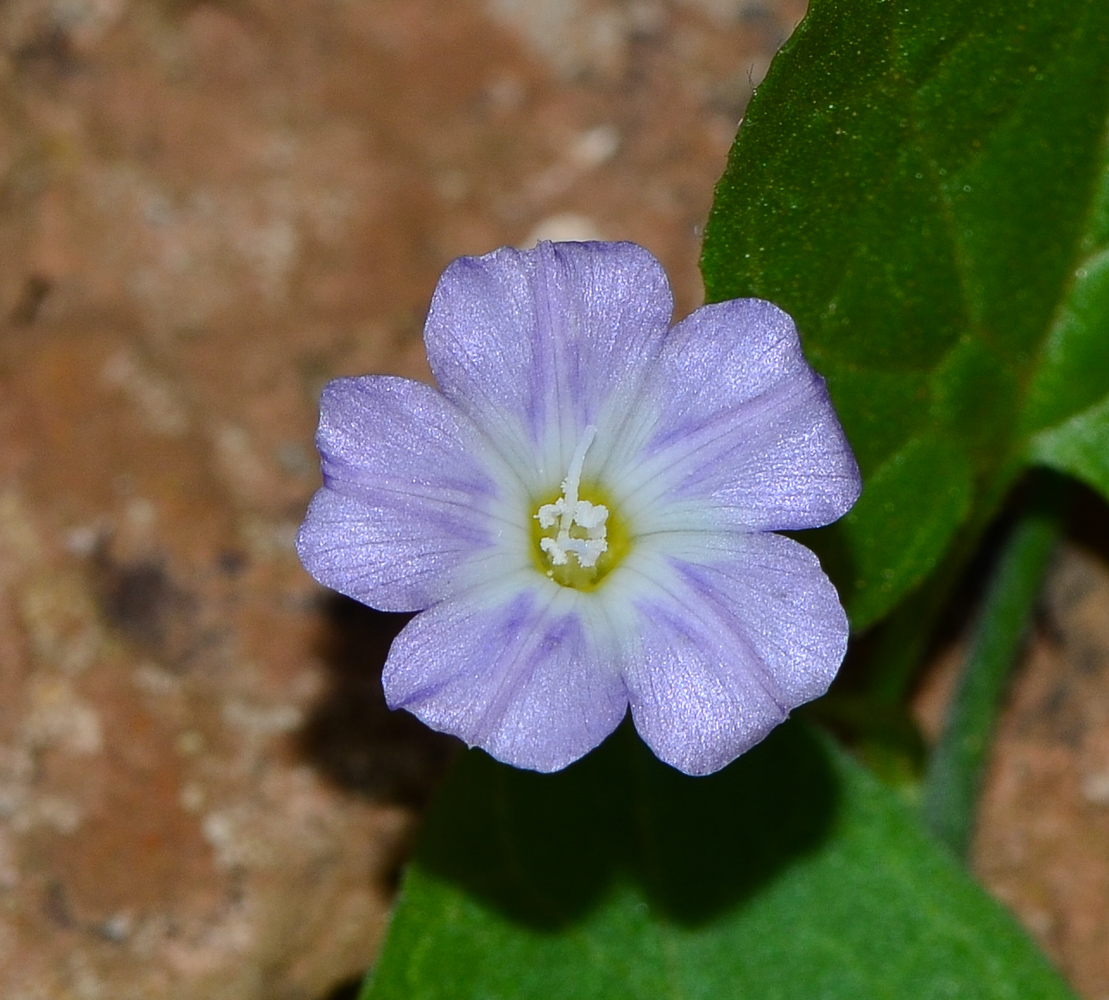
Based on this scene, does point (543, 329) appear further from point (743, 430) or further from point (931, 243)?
point (931, 243)

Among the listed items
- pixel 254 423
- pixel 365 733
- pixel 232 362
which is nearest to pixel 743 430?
pixel 365 733

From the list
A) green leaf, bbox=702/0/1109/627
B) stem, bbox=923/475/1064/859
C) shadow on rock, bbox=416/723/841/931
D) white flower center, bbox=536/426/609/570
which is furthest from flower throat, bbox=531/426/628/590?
stem, bbox=923/475/1064/859

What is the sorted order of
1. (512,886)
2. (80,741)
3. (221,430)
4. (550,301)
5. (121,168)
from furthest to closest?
(121,168) → (221,430) → (80,741) → (512,886) → (550,301)

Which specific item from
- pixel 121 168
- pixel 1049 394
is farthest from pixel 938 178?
pixel 121 168

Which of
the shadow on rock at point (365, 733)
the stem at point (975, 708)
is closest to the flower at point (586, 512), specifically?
the shadow on rock at point (365, 733)

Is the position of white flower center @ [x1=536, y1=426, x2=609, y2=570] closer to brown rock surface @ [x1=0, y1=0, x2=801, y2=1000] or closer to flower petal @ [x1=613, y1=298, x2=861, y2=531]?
flower petal @ [x1=613, y1=298, x2=861, y2=531]

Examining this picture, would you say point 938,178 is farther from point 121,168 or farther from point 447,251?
point 121,168
